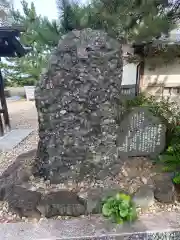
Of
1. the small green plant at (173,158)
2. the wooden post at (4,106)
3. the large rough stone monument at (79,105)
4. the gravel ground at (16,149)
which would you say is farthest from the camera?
the wooden post at (4,106)

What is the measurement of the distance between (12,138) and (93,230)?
3169mm

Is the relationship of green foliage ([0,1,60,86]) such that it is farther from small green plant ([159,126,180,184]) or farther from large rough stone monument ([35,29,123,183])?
small green plant ([159,126,180,184])

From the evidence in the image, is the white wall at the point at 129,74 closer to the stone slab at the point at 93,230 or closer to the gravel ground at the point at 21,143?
the gravel ground at the point at 21,143

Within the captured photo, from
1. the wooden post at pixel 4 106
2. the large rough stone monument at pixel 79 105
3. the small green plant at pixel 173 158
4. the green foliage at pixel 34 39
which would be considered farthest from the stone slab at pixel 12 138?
the small green plant at pixel 173 158

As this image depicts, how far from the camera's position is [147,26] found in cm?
265

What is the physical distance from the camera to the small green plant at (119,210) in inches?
65.5

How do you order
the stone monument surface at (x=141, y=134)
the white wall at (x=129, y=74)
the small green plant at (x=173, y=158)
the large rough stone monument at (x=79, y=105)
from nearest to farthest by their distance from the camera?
the large rough stone monument at (x=79, y=105) → the small green plant at (x=173, y=158) → the stone monument surface at (x=141, y=134) → the white wall at (x=129, y=74)

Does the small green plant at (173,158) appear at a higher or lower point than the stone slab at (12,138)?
higher

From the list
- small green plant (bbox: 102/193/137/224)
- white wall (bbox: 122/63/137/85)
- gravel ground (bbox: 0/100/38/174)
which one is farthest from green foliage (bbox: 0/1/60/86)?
white wall (bbox: 122/63/137/85)

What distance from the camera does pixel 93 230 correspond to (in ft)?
5.55

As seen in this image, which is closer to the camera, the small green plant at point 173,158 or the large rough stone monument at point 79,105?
the large rough stone monument at point 79,105

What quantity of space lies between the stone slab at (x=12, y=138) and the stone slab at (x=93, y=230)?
231 centimetres

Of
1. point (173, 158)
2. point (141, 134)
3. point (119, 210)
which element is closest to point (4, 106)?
point (141, 134)

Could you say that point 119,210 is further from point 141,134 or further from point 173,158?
point 141,134
